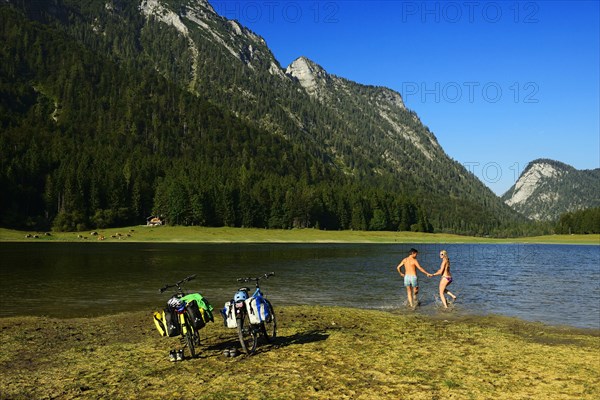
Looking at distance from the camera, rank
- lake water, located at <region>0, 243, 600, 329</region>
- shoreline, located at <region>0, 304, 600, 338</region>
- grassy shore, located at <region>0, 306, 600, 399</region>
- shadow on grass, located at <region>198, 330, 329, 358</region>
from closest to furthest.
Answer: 1. grassy shore, located at <region>0, 306, 600, 399</region>
2. shadow on grass, located at <region>198, 330, 329, 358</region>
3. shoreline, located at <region>0, 304, 600, 338</region>
4. lake water, located at <region>0, 243, 600, 329</region>

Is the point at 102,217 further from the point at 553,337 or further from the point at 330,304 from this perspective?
the point at 553,337

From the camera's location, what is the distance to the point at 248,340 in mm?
15164

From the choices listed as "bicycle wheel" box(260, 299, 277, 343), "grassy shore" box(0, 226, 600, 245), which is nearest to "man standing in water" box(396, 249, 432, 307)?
"bicycle wheel" box(260, 299, 277, 343)

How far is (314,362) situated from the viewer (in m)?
12.3

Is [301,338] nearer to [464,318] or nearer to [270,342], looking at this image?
[270,342]

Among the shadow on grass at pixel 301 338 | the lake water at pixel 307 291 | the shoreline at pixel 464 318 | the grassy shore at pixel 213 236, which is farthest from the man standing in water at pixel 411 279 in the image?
the grassy shore at pixel 213 236

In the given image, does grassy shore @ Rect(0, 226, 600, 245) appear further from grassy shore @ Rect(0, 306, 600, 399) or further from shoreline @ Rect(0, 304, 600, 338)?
grassy shore @ Rect(0, 306, 600, 399)

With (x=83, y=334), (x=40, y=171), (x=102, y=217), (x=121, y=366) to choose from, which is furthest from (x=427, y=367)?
(x=40, y=171)

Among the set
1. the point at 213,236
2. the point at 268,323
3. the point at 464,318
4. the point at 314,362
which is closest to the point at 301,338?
the point at 268,323

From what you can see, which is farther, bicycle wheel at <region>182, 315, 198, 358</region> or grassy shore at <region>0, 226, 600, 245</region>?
grassy shore at <region>0, 226, 600, 245</region>

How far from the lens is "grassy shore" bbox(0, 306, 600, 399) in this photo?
1003cm

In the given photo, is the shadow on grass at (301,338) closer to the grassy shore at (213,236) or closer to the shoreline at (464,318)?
the shoreline at (464,318)

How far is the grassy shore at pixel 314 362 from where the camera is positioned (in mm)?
10031

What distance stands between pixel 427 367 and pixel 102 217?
136769 millimetres
